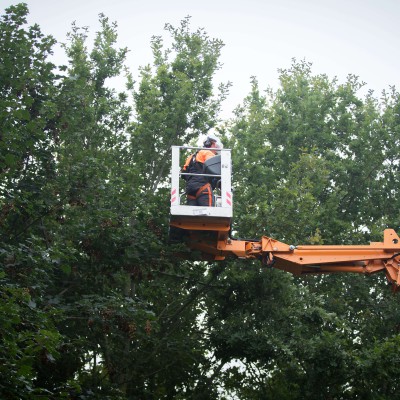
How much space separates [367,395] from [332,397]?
73 centimetres

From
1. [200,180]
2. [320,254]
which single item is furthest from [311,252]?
[200,180]

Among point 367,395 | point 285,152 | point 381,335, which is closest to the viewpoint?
point 367,395

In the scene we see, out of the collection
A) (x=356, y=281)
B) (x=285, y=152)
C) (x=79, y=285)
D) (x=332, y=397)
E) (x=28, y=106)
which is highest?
(x=285, y=152)

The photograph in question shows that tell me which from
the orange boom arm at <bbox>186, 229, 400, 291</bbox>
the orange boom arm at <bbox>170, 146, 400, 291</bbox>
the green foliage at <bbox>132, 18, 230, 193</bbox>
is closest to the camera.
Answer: the orange boom arm at <bbox>170, 146, 400, 291</bbox>

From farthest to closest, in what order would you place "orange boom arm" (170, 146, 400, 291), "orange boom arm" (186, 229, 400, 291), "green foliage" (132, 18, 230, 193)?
"green foliage" (132, 18, 230, 193) < "orange boom arm" (186, 229, 400, 291) < "orange boom arm" (170, 146, 400, 291)

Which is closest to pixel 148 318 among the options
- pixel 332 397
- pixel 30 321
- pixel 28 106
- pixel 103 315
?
pixel 103 315

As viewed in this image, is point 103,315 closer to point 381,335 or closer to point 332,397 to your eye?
point 332,397

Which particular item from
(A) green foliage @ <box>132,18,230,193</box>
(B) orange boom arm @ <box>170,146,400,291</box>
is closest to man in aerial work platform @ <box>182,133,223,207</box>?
(B) orange boom arm @ <box>170,146,400,291</box>

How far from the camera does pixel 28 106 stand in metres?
14.1

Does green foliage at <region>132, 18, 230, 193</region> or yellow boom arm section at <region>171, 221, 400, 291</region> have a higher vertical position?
green foliage at <region>132, 18, 230, 193</region>

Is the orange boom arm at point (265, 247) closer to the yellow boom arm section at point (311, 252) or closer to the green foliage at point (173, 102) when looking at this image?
the yellow boom arm section at point (311, 252)

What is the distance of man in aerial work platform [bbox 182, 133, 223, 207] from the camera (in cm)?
1260

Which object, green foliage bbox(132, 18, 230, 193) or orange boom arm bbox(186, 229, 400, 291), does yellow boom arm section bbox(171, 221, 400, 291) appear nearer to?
orange boom arm bbox(186, 229, 400, 291)

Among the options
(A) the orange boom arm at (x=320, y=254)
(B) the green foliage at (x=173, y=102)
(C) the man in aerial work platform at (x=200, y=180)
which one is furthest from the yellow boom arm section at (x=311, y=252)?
(B) the green foliage at (x=173, y=102)
